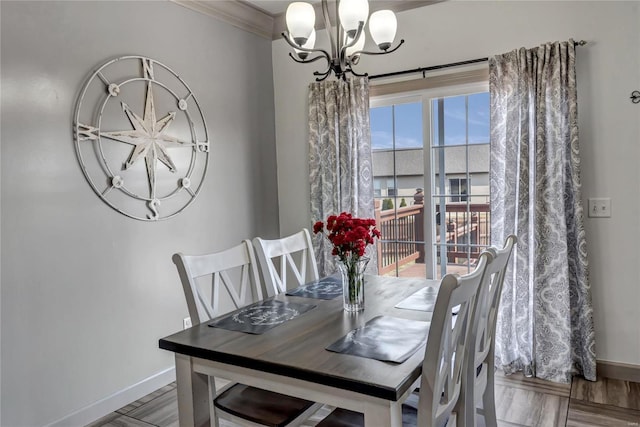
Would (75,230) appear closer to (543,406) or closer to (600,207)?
(543,406)

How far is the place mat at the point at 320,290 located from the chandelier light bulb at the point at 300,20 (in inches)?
48.0

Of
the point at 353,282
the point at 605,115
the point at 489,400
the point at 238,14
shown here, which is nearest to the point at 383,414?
the point at 353,282

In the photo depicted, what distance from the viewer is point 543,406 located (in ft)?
8.32

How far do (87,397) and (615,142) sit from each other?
3.43 m

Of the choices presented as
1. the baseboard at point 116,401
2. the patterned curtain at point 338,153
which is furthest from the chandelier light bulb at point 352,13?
the baseboard at point 116,401

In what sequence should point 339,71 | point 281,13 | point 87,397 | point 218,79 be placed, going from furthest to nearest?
point 281,13, point 218,79, point 87,397, point 339,71

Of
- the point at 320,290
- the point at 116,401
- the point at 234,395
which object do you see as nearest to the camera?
the point at 234,395

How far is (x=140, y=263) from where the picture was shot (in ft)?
9.23

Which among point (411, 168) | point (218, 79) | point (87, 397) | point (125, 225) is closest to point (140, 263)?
point (125, 225)

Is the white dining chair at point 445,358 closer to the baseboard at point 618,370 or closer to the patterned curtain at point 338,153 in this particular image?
the baseboard at point 618,370

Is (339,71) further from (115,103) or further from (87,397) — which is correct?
Result: (87,397)

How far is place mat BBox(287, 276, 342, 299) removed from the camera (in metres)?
2.22

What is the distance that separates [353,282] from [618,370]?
6.68ft

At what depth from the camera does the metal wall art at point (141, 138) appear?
8.32 ft
